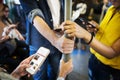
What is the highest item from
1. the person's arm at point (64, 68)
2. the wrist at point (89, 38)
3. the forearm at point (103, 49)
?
the wrist at point (89, 38)

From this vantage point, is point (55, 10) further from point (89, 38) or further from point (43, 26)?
point (89, 38)

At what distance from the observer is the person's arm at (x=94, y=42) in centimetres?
80

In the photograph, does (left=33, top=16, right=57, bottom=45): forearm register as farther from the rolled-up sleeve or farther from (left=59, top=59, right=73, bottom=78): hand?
(left=59, top=59, right=73, bottom=78): hand

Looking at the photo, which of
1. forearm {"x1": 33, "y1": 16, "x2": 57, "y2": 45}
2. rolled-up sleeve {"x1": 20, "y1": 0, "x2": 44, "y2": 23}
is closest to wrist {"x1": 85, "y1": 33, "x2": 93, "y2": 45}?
forearm {"x1": 33, "y1": 16, "x2": 57, "y2": 45}

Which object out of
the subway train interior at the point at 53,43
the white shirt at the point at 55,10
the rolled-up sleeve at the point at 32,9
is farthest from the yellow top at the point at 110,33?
the rolled-up sleeve at the point at 32,9

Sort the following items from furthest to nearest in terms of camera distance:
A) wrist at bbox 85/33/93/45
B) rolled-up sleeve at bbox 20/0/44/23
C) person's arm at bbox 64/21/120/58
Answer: rolled-up sleeve at bbox 20/0/44/23 < wrist at bbox 85/33/93/45 < person's arm at bbox 64/21/120/58

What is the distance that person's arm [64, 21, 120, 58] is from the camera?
2.62 ft

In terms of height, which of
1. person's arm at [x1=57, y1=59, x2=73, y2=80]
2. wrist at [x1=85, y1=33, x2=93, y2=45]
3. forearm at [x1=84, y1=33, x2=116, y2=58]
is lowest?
forearm at [x1=84, y1=33, x2=116, y2=58]

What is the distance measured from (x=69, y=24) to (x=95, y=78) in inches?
32.4

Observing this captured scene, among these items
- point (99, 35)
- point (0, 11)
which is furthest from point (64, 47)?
point (99, 35)

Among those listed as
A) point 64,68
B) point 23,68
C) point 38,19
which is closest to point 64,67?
point 64,68

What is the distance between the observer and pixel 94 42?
1060 mm

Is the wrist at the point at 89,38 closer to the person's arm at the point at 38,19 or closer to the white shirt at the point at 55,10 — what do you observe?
the person's arm at the point at 38,19

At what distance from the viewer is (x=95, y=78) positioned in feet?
4.94
